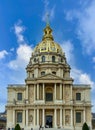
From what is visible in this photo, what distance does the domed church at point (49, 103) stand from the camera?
256 ft

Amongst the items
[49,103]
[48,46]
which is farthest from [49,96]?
[48,46]

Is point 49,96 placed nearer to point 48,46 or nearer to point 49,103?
point 49,103

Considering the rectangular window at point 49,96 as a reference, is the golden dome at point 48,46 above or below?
above

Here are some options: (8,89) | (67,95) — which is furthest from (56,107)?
(8,89)

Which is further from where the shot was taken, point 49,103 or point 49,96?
point 49,96

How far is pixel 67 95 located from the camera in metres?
80.2

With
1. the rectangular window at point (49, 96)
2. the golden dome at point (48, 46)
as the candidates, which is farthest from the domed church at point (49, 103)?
the golden dome at point (48, 46)

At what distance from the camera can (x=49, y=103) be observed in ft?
259

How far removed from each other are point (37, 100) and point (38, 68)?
1064 centimetres

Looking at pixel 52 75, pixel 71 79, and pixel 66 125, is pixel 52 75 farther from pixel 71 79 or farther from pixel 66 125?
pixel 66 125

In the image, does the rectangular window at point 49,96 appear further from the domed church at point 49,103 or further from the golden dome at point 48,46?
the golden dome at point 48,46

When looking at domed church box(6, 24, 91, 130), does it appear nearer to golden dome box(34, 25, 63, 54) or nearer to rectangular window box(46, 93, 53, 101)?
rectangular window box(46, 93, 53, 101)

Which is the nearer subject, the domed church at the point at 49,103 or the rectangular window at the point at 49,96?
the domed church at the point at 49,103

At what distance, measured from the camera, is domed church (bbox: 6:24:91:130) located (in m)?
78.0
